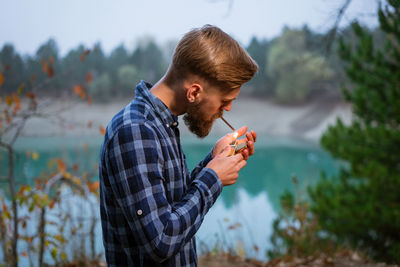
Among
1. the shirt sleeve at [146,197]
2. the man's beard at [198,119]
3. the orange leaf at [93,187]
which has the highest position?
the orange leaf at [93,187]

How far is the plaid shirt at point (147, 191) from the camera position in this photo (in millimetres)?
844

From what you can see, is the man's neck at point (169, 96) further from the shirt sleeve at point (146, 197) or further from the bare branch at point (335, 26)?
the bare branch at point (335, 26)

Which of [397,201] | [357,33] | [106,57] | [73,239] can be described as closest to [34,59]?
[73,239]

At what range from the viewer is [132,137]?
34.1 inches

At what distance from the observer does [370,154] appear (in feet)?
12.0

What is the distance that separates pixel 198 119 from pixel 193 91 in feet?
0.37

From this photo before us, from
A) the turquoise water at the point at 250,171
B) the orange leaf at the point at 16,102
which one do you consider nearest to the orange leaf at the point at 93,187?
the orange leaf at the point at 16,102

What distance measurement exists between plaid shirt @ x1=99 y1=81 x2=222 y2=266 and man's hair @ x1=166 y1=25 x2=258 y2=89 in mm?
130

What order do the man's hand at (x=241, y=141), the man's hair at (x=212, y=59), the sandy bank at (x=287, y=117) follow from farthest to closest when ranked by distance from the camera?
the sandy bank at (x=287, y=117), the man's hand at (x=241, y=141), the man's hair at (x=212, y=59)

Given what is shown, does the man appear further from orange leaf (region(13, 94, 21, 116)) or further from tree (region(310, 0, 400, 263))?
tree (region(310, 0, 400, 263))

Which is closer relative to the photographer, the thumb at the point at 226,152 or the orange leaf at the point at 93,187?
the thumb at the point at 226,152

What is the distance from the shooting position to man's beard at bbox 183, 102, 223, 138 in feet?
3.40

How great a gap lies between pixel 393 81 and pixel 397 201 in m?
1.18

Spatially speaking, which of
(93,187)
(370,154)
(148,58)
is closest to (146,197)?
(93,187)
